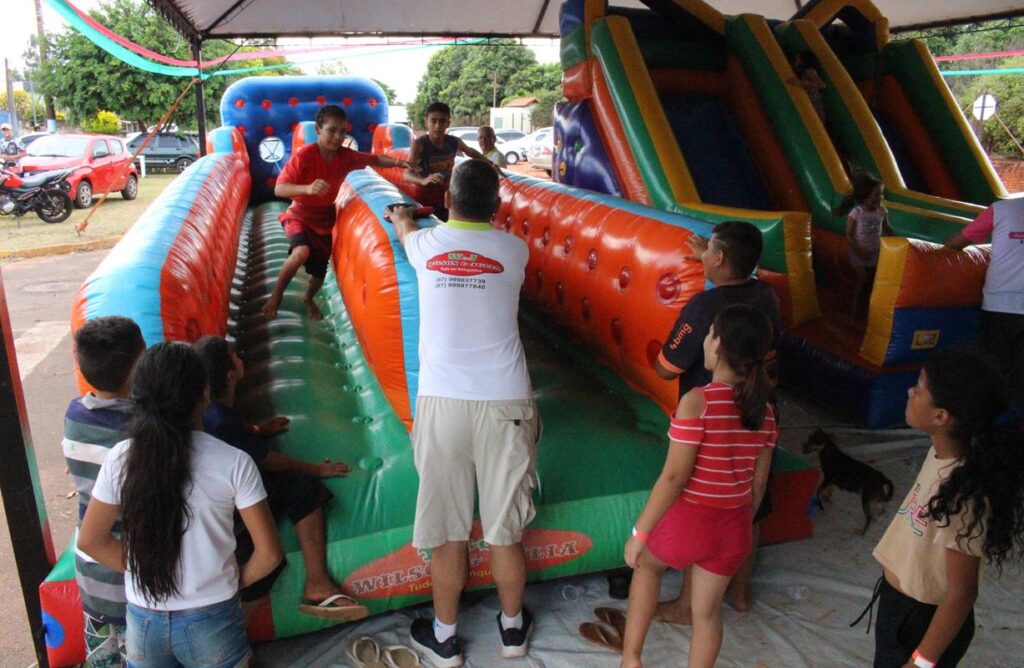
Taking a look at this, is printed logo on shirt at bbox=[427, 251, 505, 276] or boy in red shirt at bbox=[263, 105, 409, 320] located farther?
boy in red shirt at bbox=[263, 105, 409, 320]

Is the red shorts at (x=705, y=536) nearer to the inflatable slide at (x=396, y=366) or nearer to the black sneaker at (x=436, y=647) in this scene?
the inflatable slide at (x=396, y=366)

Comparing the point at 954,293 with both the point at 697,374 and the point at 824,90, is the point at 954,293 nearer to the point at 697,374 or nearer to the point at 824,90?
the point at 697,374

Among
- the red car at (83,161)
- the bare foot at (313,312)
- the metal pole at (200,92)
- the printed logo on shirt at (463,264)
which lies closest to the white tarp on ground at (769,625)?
the printed logo on shirt at (463,264)

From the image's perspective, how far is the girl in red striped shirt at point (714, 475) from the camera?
178 centimetres

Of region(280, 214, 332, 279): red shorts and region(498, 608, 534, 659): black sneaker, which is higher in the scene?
region(280, 214, 332, 279): red shorts

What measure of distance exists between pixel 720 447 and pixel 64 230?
11.1 m

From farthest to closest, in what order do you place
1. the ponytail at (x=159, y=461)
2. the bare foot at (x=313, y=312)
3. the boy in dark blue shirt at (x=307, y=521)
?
the bare foot at (x=313, y=312) < the boy in dark blue shirt at (x=307, y=521) < the ponytail at (x=159, y=461)

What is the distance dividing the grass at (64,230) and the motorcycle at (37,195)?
17cm

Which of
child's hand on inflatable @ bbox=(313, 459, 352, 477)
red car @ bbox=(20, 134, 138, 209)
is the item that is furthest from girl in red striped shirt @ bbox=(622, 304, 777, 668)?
red car @ bbox=(20, 134, 138, 209)

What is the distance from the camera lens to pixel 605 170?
4676mm

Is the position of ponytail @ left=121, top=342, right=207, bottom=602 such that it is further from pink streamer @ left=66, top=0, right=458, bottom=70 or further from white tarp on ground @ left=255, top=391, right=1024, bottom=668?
pink streamer @ left=66, top=0, right=458, bottom=70

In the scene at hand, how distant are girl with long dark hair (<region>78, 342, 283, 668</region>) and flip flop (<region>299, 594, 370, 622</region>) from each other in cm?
48

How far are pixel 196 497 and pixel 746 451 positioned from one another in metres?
1.28

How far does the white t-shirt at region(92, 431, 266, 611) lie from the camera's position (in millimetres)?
1594
